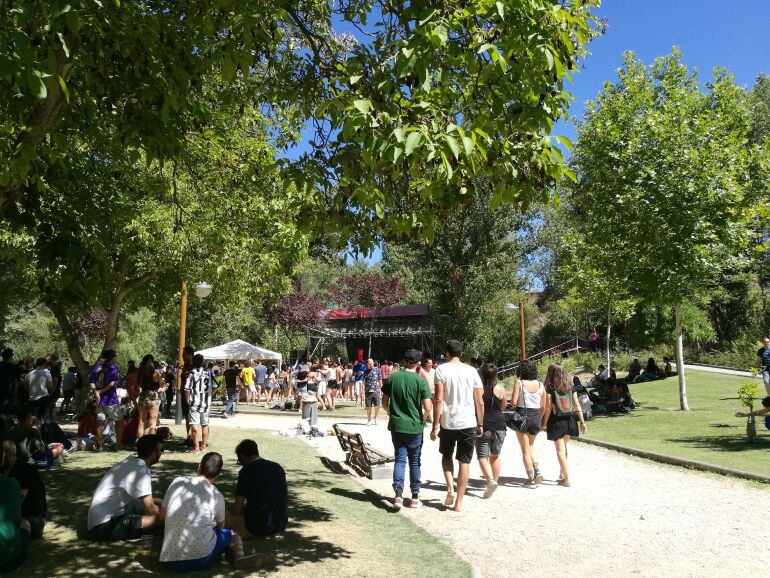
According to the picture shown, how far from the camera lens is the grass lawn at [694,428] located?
32.2 feet

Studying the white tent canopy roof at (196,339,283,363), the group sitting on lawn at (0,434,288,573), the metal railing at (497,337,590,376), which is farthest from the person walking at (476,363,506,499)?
the metal railing at (497,337,590,376)

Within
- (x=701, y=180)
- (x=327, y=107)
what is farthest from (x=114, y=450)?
(x=701, y=180)

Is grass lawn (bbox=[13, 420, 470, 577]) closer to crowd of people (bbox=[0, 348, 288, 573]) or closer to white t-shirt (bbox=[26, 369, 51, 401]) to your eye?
crowd of people (bbox=[0, 348, 288, 573])

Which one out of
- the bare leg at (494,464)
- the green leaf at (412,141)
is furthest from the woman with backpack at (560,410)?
the green leaf at (412,141)

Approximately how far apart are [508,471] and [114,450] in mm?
6774

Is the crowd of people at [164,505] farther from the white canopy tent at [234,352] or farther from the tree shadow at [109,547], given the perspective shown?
the white canopy tent at [234,352]

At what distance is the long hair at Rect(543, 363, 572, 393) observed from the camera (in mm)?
8109

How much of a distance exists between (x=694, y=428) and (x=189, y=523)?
11.8 metres

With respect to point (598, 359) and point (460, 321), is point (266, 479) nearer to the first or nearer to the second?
point (460, 321)

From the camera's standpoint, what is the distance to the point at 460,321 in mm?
32250

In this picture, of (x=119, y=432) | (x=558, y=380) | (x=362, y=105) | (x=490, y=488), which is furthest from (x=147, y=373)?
(x=362, y=105)

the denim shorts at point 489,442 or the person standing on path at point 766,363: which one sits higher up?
the person standing on path at point 766,363

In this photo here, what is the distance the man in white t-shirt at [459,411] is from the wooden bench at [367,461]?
1.65 metres

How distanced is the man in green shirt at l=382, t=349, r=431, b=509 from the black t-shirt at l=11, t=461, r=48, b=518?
11.9 feet
